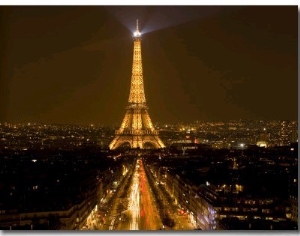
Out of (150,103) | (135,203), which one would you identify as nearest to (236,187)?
(135,203)

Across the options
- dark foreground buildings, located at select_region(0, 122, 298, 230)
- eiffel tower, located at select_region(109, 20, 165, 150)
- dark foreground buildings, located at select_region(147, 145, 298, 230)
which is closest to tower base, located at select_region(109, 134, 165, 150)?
eiffel tower, located at select_region(109, 20, 165, 150)

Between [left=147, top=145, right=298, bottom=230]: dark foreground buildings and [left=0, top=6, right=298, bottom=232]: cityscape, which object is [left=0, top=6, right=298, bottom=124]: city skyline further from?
[left=147, top=145, right=298, bottom=230]: dark foreground buildings

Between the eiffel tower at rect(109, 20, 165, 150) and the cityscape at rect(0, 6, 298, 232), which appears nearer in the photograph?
the cityscape at rect(0, 6, 298, 232)

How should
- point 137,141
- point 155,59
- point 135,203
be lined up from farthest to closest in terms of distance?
point 137,141, point 135,203, point 155,59

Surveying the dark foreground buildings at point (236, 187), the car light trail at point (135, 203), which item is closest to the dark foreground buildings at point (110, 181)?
the dark foreground buildings at point (236, 187)

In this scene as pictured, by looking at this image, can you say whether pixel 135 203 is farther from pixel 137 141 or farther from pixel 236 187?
pixel 137 141
